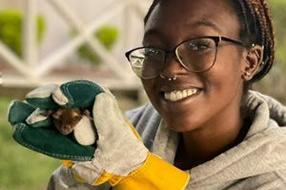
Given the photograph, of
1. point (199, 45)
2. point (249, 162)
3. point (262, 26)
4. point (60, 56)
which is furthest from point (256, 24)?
point (60, 56)

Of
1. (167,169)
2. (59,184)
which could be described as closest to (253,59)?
(167,169)

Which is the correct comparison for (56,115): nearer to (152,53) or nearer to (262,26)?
(152,53)

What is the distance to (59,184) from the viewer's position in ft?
4.17

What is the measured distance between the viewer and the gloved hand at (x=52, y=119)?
1.03 m

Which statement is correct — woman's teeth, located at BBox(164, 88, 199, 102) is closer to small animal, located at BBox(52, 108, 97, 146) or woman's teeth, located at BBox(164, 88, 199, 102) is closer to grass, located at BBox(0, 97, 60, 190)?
small animal, located at BBox(52, 108, 97, 146)

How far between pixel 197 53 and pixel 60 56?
2431mm

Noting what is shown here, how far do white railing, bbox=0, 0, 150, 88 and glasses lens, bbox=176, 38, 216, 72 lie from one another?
7.11 ft

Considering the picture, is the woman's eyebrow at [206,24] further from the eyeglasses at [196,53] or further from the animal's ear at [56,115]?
the animal's ear at [56,115]

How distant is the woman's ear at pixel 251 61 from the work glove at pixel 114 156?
21 centimetres

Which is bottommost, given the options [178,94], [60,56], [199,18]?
[60,56]

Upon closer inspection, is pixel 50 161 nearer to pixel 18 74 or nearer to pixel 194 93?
pixel 18 74

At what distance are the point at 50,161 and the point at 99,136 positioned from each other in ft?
5.04

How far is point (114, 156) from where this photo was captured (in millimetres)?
1045

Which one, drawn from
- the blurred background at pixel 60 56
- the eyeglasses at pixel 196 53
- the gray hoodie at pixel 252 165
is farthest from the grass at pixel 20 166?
the eyeglasses at pixel 196 53
